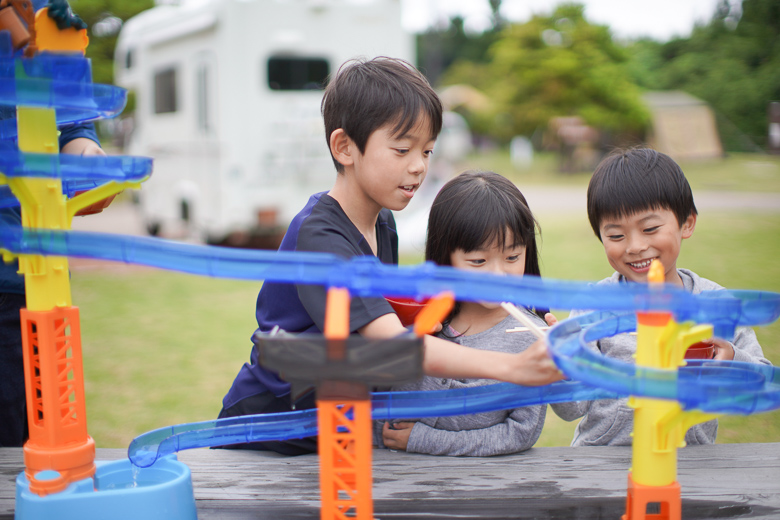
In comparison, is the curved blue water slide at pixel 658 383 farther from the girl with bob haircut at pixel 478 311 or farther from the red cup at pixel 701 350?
the girl with bob haircut at pixel 478 311

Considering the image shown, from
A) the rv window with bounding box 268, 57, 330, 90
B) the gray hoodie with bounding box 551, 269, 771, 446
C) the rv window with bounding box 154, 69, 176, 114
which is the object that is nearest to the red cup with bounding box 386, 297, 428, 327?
the gray hoodie with bounding box 551, 269, 771, 446

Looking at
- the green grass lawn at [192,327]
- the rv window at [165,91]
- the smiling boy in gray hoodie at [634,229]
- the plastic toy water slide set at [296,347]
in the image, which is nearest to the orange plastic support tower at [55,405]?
the plastic toy water slide set at [296,347]

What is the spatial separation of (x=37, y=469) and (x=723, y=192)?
1768 cm

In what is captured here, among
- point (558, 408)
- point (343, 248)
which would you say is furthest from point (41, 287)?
point (558, 408)

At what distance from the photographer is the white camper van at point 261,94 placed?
29.1ft

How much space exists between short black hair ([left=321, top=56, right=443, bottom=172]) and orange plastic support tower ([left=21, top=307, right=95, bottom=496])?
851 mm

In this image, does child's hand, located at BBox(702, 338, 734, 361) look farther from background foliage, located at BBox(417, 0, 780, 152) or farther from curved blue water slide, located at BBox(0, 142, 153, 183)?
background foliage, located at BBox(417, 0, 780, 152)

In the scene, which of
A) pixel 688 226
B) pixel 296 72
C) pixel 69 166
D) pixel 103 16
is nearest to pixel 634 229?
pixel 688 226

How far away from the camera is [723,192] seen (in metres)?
16.3

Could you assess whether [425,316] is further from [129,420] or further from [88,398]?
[88,398]

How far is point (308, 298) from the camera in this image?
1.49 m

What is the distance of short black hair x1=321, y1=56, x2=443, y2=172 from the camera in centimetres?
171

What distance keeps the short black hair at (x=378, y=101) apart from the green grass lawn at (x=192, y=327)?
9.27 ft

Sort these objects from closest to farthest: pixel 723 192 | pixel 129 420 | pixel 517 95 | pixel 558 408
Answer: pixel 558 408, pixel 129 420, pixel 723 192, pixel 517 95
